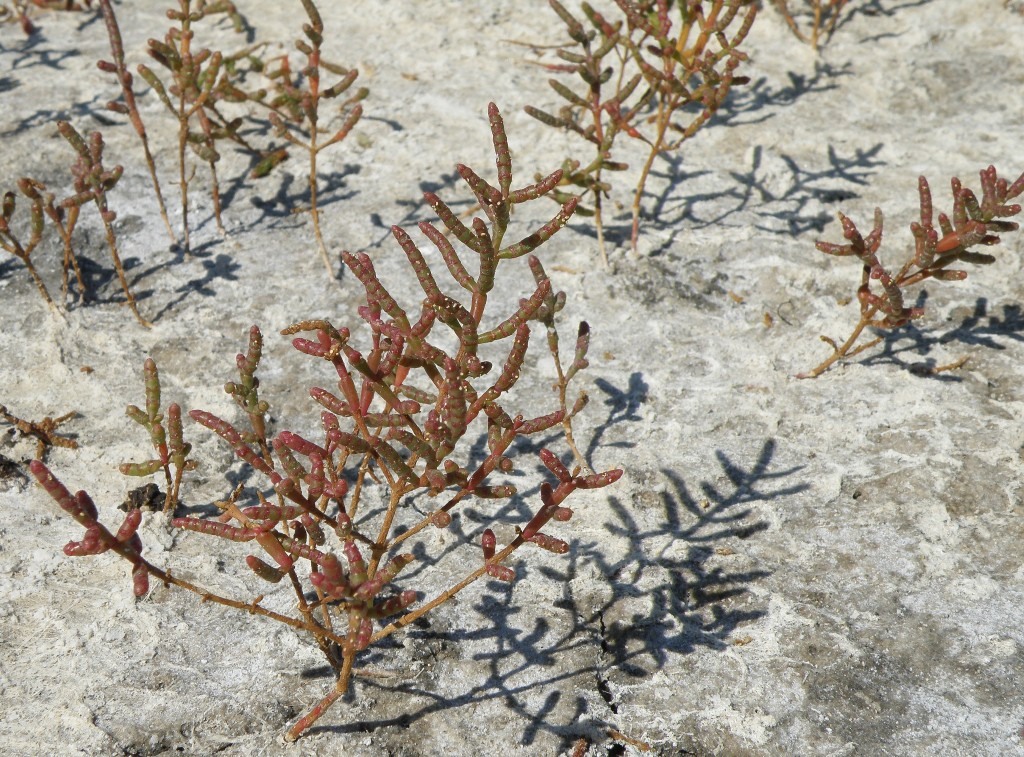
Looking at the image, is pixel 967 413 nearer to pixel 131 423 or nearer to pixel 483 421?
pixel 483 421

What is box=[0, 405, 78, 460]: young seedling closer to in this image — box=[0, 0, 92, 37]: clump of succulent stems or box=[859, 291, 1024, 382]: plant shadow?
box=[859, 291, 1024, 382]: plant shadow

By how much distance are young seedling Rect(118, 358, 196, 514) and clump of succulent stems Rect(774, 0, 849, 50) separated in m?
3.93

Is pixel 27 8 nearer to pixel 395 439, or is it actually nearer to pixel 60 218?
pixel 60 218

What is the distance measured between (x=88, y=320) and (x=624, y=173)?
242 centimetres

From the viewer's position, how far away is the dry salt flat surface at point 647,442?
2.14 meters

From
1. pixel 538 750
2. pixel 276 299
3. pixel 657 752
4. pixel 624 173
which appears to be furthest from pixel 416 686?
pixel 624 173

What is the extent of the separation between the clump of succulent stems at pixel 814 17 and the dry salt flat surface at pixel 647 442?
135 mm

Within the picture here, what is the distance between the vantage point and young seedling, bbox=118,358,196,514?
90.5 inches

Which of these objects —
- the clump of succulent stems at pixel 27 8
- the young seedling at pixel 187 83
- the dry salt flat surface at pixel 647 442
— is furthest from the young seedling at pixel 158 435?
the clump of succulent stems at pixel 27 8

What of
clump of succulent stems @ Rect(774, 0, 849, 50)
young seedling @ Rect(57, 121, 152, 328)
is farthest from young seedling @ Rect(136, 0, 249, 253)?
clump of succulent stems @ Rect(774, 0, 849, 50)

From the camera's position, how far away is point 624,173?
13.6 feet

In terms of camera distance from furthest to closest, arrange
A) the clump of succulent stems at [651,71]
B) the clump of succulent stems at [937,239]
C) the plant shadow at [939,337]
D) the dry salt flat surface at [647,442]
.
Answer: the clump of succulent stems at [651,71]
the plant shadow at [939,337]
the clump of succulent stems at [937,239]
the dry salt flat surface at [647,442]

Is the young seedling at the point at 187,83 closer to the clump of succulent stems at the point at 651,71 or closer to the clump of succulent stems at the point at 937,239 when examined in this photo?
the clump of succulent stems at the point at 651,71

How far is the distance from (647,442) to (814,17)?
3.20m
